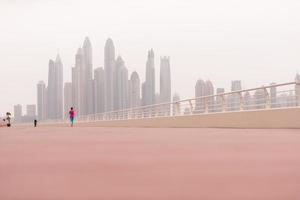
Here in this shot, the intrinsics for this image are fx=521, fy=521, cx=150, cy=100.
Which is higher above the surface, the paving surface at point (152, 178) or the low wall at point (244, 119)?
the low wall at point (244, 119)

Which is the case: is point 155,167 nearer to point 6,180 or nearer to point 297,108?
point 6,180

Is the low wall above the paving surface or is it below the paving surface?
above

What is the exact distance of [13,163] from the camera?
200 inches

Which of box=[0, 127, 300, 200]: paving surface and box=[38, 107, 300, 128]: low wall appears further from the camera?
box=[38, 107, 300, 128]: low wall

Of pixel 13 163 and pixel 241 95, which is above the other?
pixel 241 95

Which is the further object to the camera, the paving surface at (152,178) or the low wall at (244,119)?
the low wall at (244,119)

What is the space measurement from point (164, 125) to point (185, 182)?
21.2 meters

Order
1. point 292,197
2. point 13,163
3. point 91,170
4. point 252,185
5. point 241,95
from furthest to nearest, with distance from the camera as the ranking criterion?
point 241,95
point 13,163
point 91,170
point 252,185
point 292,197

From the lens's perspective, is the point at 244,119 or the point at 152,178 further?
the point at 244,119

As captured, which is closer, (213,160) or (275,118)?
(213,160)

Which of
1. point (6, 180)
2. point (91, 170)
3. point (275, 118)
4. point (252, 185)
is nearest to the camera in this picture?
point (252, 185)

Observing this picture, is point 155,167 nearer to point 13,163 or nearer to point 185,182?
point 185,182

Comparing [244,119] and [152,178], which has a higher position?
[244,119]

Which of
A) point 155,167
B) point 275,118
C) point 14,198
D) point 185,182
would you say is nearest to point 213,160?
point 155,167
